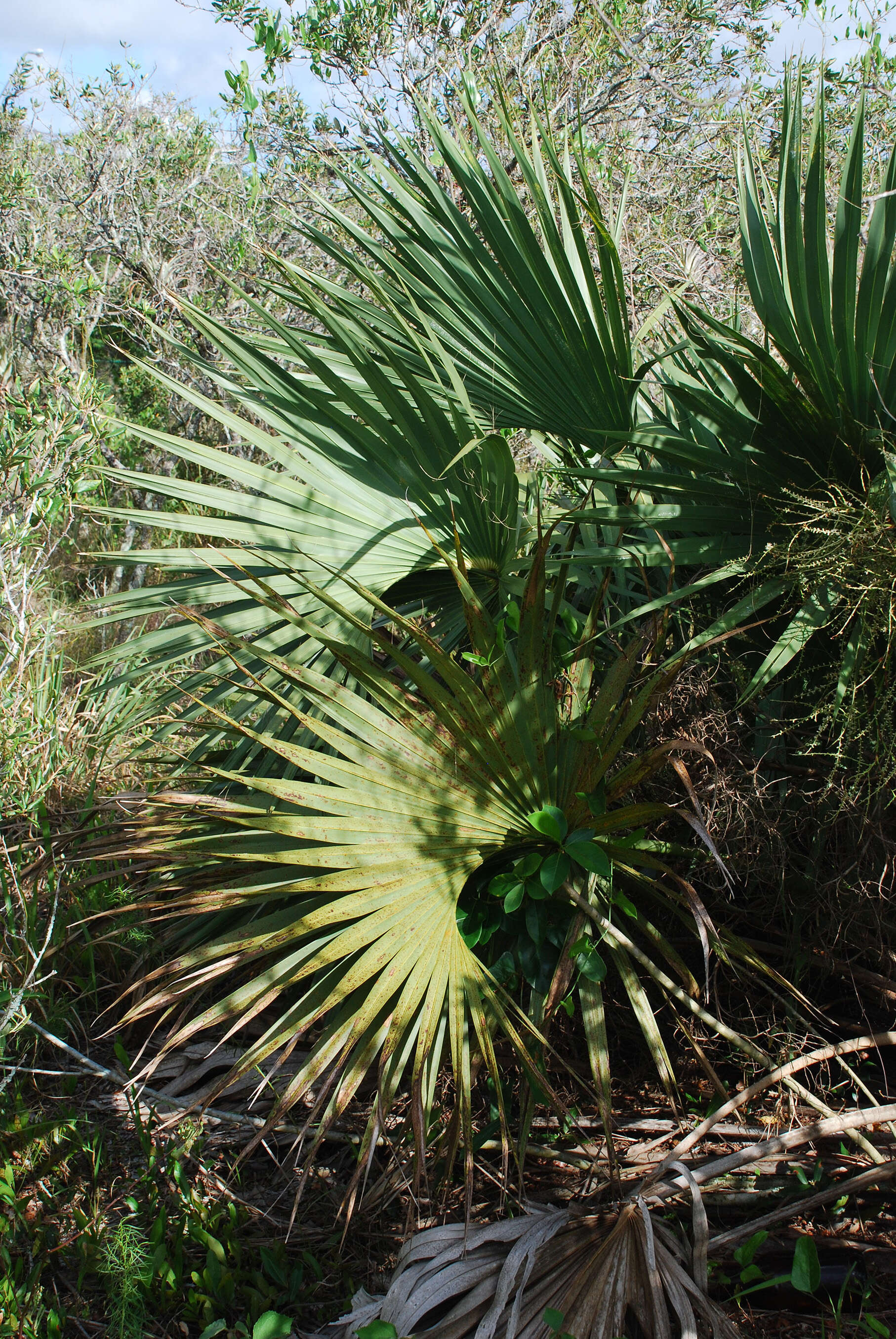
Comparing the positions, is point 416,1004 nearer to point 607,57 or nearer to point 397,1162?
point 397,1162

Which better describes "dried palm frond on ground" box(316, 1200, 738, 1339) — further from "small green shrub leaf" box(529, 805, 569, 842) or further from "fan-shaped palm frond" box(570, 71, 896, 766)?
"fan-shaped palm frond" box(570, 71, 896, 766)

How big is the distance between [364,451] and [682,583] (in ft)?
2.89

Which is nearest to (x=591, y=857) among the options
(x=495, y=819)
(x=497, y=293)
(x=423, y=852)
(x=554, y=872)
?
(x=554, y=872)

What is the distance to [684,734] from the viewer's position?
2.02m

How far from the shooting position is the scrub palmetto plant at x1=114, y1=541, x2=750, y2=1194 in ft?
5.49

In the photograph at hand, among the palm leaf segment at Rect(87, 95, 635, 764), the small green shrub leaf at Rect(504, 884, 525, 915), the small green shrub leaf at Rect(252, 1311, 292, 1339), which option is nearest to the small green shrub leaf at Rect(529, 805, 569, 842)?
the small green shrub leaf at Rect(504, 884, 525, 915)

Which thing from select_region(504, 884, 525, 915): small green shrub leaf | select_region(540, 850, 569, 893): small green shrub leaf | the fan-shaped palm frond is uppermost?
the fan-shaped palm frond

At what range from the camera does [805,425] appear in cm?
186

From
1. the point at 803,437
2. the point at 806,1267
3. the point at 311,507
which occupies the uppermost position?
the point at 803,437

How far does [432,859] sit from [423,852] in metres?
0.03

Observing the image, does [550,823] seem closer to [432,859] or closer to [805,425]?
[432,859]

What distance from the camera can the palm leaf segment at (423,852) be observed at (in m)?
1.68

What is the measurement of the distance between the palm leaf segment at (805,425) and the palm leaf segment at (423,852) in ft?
1.30

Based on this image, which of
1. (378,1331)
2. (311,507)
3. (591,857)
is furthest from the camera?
(311,507)
